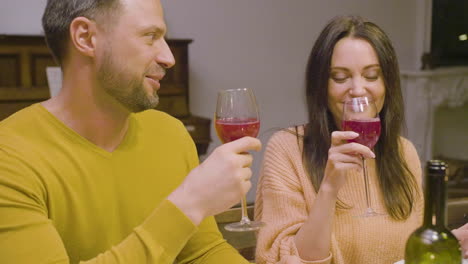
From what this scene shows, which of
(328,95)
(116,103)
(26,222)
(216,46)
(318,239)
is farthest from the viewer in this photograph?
(216,46)

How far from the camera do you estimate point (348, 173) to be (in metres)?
1.61

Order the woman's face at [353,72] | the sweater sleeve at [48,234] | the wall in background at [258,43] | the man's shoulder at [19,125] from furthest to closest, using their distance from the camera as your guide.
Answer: the wall in background at [258,43], the woman's face at [353,72], the man's shoulder at [19,125], the sweater sleeve at [48,234]

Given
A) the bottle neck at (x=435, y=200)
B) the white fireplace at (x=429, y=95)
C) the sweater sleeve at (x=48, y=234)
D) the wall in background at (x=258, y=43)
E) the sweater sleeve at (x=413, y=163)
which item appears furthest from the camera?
the white fireplace at (x=429, y=95)

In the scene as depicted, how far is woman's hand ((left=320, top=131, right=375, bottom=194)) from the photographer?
1360 mm

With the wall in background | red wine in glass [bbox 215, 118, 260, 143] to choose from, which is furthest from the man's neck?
the wall in background

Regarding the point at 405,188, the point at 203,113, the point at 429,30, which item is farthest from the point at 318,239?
the point at 429,30

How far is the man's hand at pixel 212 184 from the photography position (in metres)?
1.10

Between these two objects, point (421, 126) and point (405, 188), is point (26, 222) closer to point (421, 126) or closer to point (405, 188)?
point (405, 188)

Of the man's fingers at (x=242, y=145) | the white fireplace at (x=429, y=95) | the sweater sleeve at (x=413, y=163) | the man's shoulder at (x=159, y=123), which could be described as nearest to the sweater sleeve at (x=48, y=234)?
the man's fingers at (x=242, y=145)

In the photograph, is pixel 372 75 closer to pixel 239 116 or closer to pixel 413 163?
pixel 413 163

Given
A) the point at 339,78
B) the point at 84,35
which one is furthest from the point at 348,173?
the point at 84,35

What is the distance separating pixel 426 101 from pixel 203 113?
2.28m

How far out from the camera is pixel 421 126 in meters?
5.37

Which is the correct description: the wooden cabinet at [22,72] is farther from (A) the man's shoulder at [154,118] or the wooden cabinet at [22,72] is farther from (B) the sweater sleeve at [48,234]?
(B) the sweater sleeve at [48,234]
